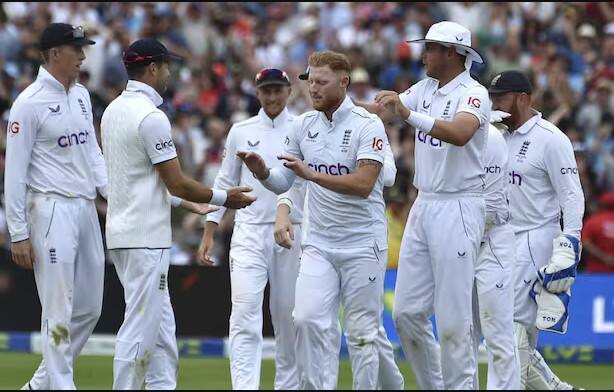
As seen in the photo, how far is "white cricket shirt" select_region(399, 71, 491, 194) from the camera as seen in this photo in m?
9.54

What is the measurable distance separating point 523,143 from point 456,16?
448 inches

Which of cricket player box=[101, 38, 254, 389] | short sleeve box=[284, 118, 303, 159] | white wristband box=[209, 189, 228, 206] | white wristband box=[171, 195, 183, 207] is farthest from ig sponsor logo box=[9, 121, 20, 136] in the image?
short sleeve box=[284, 118, 303, 159]

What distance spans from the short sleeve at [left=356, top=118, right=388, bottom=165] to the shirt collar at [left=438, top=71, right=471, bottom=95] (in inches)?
23.5

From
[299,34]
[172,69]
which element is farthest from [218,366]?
[299,34]

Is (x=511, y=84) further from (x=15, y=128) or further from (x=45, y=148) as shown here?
(x=15, y=128)

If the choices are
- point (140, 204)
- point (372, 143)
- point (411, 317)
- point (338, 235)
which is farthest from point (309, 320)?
point (140, 204)

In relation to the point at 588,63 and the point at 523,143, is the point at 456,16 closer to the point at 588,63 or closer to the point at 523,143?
the point at 588,63

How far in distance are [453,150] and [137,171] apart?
6.98 feet

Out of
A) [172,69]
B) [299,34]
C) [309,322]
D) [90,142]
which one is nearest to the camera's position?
[309,322]

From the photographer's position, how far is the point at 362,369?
30.5 ft

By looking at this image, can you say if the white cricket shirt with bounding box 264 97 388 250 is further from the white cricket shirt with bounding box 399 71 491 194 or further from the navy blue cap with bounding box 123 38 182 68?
the navy blue cap with bounding box 123 38 182 68

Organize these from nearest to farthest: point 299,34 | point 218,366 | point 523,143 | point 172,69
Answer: point 523,143 < point 218,366 < point 172,69 < point 299,34

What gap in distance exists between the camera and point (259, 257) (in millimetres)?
11156

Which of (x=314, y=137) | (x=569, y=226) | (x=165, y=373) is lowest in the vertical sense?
(x=165, y=373)
